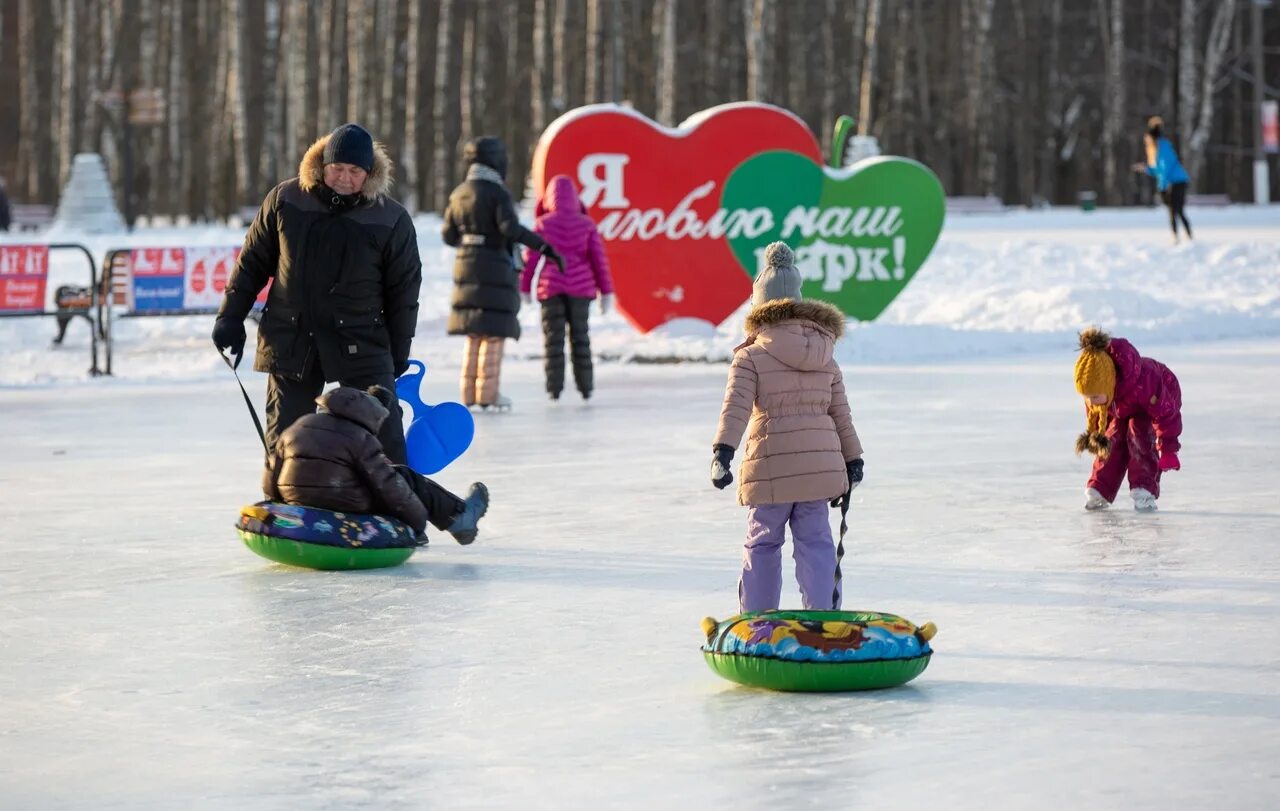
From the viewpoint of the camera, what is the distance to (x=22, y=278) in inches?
646

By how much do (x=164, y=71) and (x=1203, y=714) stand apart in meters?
51.9

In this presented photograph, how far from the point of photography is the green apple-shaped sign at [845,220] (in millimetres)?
18562

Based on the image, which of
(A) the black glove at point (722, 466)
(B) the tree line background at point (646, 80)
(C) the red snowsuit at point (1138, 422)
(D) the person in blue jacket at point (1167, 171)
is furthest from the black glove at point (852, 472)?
(B) the tree line background at point (646, 80)

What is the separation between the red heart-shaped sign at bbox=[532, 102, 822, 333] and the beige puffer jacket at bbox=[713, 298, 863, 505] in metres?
11.8

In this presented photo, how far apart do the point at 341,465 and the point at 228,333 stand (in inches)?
25.7

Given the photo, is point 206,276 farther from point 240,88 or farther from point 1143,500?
point 240,88

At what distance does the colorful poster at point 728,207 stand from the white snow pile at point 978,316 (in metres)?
0.38

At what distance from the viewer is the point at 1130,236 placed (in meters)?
26.8

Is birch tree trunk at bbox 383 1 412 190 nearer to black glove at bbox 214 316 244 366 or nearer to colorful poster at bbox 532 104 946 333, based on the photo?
colorful poster at bbox 532 104 946 333

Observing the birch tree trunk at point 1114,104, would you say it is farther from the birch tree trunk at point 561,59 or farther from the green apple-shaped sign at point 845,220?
the green apple-shaped sign at point 845,220

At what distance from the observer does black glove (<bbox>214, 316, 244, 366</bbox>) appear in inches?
299

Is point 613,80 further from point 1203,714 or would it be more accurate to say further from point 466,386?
point 1203,714

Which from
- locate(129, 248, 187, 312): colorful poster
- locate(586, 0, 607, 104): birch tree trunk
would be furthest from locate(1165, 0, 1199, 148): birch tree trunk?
locate(129, 248, 187, 312): colorful poster

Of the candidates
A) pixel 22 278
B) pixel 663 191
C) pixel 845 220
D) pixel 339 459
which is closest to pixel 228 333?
pixel 339 459
